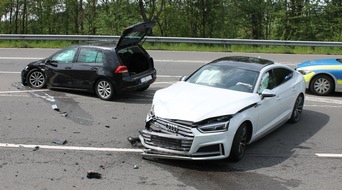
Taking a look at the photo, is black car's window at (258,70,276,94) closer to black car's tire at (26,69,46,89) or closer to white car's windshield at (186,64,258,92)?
white car's windshield at (186,64,258,92)

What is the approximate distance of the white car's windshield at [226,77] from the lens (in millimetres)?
7277

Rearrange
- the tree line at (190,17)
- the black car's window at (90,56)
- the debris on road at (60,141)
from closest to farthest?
the debris on road at (60,141)
the black car's window at (90,56)
the tree line at (190,17)

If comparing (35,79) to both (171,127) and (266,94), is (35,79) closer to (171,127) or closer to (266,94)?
(171,127)

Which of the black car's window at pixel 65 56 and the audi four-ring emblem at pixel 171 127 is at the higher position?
the black car's window at pixel 65 56

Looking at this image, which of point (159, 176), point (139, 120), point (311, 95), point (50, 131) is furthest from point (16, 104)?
point (311, 95)

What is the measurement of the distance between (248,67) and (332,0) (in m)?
32.1

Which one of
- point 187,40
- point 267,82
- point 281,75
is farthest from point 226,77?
point 187,40

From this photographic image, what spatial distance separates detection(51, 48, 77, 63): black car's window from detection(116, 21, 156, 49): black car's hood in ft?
4.60

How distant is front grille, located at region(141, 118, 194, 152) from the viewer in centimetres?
593

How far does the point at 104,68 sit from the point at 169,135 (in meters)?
4.78

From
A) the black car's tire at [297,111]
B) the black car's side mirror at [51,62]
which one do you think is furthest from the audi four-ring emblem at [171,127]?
the black car's side mirror at [51,62]

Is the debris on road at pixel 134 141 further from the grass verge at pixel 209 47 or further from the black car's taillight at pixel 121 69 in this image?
the grass verge at pixel 209 47

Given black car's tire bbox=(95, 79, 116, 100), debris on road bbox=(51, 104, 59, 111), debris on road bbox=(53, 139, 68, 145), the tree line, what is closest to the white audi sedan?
debris on road bbox=(53, 139, 68, 145)

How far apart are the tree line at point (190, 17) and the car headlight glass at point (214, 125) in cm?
2772
